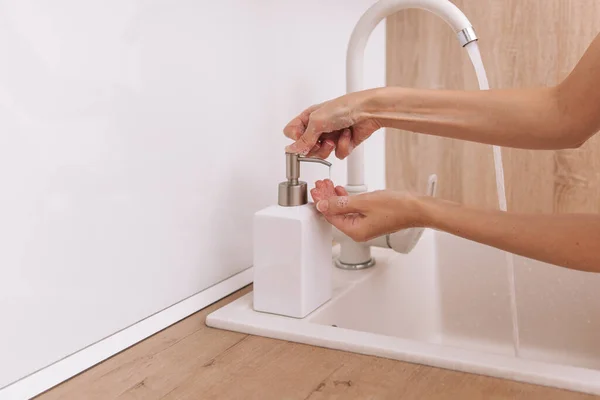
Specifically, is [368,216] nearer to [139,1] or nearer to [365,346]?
[365,346]

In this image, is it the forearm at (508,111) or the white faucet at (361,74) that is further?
the white faucet at (361,74)

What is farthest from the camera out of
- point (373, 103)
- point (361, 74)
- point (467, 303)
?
Answer: point (467, 303)

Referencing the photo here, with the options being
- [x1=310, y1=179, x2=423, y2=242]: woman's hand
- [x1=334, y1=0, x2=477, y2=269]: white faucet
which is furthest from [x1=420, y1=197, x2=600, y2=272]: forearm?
[x1=334, y1=0, x2=477, y2=269]: white faucet

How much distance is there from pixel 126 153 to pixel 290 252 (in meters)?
0.23

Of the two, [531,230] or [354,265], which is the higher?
[531,230]

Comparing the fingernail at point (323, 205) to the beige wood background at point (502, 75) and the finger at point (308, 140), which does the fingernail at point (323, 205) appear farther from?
the beige wood background at point (502, 75)

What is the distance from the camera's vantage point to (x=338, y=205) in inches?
33.7

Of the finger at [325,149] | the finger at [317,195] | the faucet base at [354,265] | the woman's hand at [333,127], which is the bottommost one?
the faucet base at [354,265]

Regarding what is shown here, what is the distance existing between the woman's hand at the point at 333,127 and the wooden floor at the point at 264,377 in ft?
0.82

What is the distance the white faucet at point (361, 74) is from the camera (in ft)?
3.28

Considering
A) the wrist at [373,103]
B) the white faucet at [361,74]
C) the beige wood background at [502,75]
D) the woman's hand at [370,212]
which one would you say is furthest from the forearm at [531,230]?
the beige wood background at [502,75]

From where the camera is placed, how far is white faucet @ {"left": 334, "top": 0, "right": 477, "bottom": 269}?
1001mm

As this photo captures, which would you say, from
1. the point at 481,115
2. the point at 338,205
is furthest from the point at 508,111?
the point at 338,205

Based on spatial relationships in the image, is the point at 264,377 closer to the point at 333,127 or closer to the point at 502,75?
the point at 333,127
